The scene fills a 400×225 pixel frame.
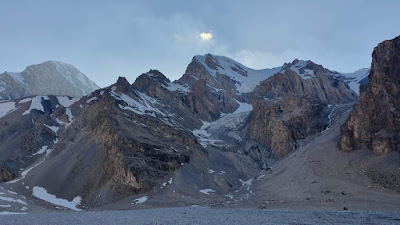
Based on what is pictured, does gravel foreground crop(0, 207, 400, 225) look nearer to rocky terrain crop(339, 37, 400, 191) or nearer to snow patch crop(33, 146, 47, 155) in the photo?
rocky terrain crop(339, 37, 400, 191)

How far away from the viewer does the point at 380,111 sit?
111 metres

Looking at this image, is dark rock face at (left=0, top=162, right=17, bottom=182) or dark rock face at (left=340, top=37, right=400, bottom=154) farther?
dark rock face at (left=0, top=162, right=17, bottom=182)

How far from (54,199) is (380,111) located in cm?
9472

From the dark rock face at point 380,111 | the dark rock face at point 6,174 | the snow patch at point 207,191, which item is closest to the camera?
the dark rock face at point 380,111

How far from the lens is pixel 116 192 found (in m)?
116

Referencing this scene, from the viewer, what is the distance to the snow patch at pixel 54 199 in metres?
111

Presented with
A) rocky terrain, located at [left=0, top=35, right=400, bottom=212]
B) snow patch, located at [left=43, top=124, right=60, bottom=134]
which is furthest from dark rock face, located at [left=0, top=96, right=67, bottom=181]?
snow patch, located at [left=43, top=124, right=60, bottom=134]

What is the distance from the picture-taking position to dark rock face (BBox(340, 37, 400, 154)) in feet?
341

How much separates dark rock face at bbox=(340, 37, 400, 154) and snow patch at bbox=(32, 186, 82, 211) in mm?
76364

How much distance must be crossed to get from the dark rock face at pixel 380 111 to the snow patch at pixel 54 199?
7636 cm

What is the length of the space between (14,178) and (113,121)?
127 ft

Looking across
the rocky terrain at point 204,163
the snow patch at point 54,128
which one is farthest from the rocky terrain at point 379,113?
the snow patch at point 54,128

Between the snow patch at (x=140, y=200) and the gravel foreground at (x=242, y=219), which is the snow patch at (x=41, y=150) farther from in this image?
the gravel foreground at (x=242, y=219)

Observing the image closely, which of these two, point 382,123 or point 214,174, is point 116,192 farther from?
point 382,123
